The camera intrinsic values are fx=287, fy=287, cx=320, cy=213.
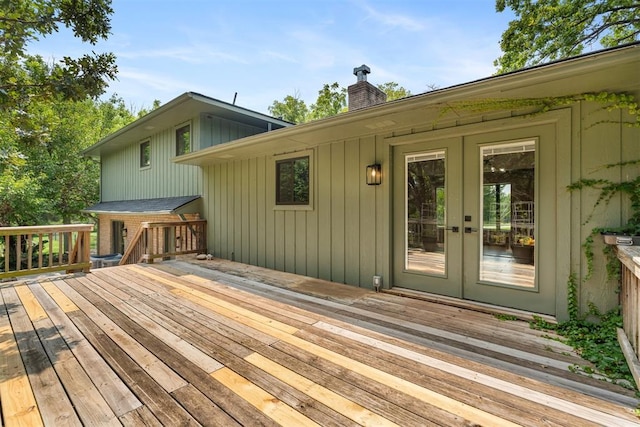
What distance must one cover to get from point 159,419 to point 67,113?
17817mm

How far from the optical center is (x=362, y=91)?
5.49 metres

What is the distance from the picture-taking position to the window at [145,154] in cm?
945

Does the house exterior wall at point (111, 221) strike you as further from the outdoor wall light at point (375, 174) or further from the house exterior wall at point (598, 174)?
the house exterior wall at point (598, 174)

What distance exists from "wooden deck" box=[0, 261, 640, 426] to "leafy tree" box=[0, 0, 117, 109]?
8.39 ft

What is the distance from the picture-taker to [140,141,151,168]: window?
372 inches

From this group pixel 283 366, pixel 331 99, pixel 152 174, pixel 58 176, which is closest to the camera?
pixel 283 366

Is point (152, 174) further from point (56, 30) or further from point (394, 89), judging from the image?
point (394, 89)

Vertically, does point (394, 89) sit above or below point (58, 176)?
above

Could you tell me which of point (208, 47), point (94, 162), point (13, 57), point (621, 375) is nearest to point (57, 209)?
point (94, 162)

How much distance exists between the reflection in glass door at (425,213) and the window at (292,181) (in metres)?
1.90

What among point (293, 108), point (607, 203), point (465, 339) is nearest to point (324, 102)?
point (293, 108)

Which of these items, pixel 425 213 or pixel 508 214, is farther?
pixel 425 213

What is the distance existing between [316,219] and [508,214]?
9.23 feet

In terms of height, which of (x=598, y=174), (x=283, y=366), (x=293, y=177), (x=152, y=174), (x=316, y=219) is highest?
(x=152, y=174)
